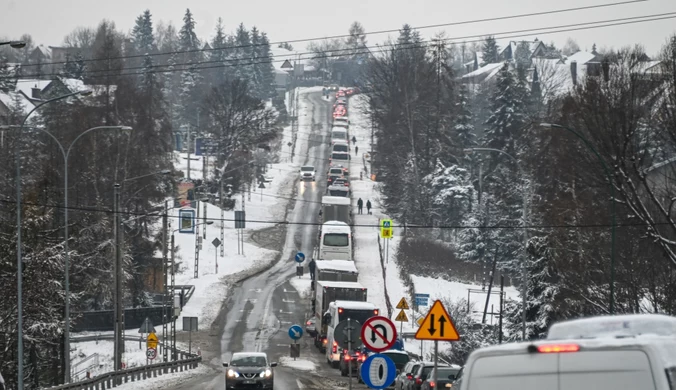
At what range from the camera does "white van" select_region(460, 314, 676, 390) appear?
743 cm

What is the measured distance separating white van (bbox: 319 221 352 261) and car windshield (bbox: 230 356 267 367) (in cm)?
3476

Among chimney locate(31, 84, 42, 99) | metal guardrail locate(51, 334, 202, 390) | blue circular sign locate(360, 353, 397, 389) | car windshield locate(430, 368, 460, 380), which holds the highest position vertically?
chimney locate(31, 84, 42, 99)

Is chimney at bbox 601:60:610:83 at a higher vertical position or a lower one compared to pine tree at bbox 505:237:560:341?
higher

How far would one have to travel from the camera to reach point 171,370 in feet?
149

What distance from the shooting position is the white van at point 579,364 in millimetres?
7434

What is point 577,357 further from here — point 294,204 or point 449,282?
point 294,204

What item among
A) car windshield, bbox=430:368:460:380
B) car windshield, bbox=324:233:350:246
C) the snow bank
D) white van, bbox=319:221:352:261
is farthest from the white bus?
car windshield, bbox=324:233:350:246

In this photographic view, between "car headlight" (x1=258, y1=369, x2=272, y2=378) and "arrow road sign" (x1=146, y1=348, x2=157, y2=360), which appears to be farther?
"arrow road sign" (x1=146, y1=348, x2=157, y2=360)

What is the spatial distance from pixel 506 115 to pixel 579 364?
285 ft

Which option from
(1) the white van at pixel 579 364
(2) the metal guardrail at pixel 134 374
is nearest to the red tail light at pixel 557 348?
(1) the white van at pixel 579 364

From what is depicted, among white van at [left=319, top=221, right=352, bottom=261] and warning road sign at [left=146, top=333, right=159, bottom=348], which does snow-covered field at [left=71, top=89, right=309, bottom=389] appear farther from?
white van at [left=319, top=221, right=352, bottom=261]

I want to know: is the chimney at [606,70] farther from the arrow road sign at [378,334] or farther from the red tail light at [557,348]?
the red tail light at [557,348]

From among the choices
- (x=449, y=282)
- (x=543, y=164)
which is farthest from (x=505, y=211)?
(x=543, y=164)

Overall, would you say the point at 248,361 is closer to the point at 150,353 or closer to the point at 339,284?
the point at 150,353
